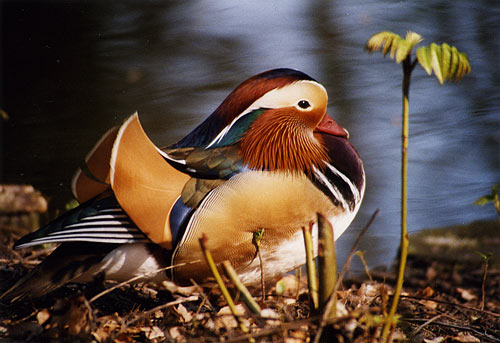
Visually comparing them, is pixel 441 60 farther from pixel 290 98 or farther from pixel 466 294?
pixel 466 294

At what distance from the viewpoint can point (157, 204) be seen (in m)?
1.58

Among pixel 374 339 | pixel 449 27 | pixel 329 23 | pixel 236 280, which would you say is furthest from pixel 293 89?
pixel 449 27

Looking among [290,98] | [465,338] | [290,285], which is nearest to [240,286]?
[290,98]

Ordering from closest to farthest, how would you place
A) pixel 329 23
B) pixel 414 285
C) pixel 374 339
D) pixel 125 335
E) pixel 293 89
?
pixel 374 339 → pixel 125 335 → pixel 293 89 → pixel 329 23 → pixel 414 285

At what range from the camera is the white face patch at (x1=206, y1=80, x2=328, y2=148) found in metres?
1.72

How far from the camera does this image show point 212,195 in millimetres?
1617

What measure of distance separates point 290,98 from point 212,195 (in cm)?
42

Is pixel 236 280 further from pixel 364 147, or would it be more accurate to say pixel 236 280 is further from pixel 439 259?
→ pixel 439 259

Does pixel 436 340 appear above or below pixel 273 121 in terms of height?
below

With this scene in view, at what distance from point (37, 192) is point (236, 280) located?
2164mm

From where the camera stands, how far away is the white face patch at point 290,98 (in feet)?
5.66

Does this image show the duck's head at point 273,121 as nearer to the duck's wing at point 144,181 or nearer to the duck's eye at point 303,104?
the duck's eye at point 303,104

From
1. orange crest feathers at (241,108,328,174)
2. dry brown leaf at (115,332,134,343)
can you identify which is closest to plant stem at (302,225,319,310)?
orange crest feathers at (241,108,328,174)

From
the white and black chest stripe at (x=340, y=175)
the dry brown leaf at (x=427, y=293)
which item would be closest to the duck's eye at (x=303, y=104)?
the white and black chest stripe at (x=340, y=175)
